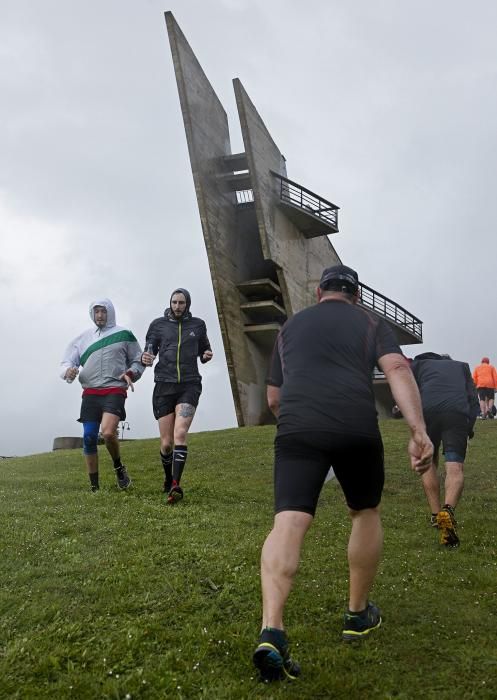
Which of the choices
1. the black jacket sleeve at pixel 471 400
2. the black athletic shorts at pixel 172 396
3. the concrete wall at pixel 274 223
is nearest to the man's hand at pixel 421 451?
the black jacket sleeve at pixel 471 400

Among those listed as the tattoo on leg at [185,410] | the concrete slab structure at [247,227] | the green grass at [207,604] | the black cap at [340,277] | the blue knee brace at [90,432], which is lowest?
the green grass at [207,604]

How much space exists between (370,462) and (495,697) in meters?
1.27

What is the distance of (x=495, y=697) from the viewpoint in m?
3.29

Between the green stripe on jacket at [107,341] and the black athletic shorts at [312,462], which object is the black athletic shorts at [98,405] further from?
the black athletic shorts at [312,462]

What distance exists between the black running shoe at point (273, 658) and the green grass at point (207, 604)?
0.06 m

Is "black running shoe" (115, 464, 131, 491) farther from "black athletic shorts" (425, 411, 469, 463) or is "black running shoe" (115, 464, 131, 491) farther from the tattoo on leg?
"black athletic shorts" (425, 411, 469, 463)

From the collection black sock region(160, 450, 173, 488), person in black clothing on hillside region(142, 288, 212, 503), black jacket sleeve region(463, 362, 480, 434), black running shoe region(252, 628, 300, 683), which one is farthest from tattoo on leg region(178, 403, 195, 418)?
black running shoe region(252, 628, 300, 683)

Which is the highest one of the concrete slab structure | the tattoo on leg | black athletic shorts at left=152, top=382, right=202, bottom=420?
the concrete slab structure

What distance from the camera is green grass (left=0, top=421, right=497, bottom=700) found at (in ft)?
11.2

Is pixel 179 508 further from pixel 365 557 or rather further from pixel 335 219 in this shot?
pixel 335 219

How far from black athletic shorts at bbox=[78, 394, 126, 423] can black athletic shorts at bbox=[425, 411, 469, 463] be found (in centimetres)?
386

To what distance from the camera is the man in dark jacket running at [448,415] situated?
21.9 ft

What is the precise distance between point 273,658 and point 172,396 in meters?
5.27

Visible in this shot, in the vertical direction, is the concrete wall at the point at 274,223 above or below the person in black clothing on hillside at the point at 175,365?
above
